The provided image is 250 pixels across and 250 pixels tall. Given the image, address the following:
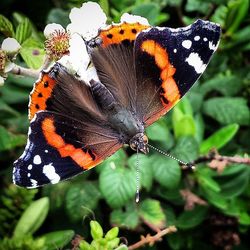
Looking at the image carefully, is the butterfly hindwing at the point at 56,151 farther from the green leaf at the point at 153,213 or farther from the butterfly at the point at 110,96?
the green leaf at the point at 153,213

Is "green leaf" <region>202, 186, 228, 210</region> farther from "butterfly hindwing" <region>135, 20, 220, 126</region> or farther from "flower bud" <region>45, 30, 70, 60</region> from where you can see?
"flower bud" <region>45, 30, 70, 60</region>

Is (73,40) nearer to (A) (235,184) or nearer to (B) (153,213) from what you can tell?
(B) (153,213)

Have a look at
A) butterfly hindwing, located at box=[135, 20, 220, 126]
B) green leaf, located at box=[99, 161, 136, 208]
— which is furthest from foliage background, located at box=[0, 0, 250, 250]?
butterfly hindwing, located at box=[135, 20, 220, 126]

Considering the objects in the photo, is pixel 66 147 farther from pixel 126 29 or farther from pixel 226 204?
pixel 226 204

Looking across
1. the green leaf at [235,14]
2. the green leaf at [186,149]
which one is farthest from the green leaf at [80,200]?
the green leaf at [235,14]

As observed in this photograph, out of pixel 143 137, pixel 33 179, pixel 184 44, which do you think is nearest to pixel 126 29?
pixel 184 44

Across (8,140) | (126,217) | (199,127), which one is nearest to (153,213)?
(126,217)
